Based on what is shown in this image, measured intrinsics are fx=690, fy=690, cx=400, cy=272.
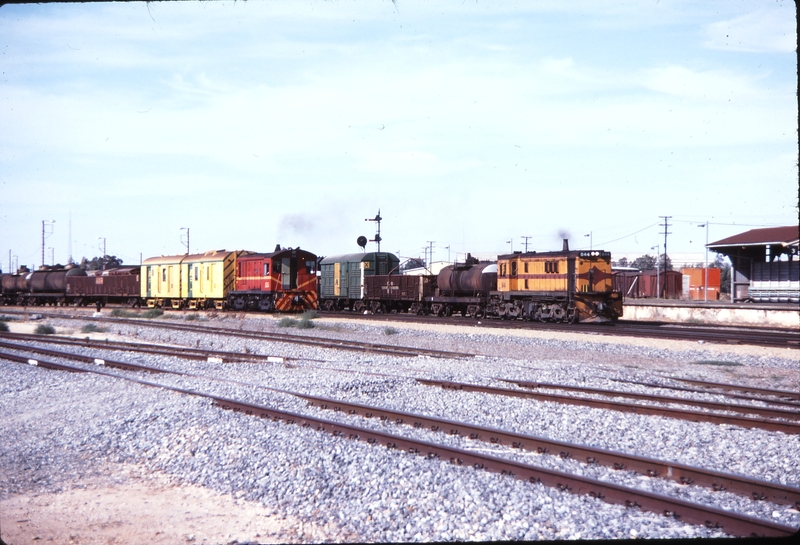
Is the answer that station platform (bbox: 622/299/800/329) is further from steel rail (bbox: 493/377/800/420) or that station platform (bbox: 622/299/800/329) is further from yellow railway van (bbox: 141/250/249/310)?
yellow railway van (bbox: 141/250/249/310)

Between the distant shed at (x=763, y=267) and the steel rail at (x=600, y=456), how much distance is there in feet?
115

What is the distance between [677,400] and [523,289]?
63.3ft

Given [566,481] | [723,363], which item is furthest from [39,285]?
[566,481]

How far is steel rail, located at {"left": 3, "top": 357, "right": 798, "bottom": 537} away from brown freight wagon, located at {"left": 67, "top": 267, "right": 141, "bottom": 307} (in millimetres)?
38441

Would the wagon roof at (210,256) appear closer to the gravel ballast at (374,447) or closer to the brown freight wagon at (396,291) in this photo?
the brown freight wagon at (396,291)

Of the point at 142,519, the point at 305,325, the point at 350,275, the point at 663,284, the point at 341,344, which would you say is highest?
the point at 350,275

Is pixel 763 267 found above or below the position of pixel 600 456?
above

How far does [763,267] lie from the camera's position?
4112cm

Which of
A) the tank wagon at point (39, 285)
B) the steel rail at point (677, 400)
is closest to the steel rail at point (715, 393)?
the steel rail at point (677, 400)

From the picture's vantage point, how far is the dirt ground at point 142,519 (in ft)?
18.3

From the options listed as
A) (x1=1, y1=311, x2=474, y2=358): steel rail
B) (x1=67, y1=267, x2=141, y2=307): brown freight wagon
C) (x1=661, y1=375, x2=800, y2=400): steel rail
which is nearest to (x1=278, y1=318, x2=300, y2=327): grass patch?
(x1=1, y1=311, x2=474, y2=358): steel rail

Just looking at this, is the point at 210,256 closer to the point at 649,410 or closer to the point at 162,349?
the point at 162,349

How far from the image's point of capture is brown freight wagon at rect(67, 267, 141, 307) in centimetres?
4491

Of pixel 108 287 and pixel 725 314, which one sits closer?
pixel 725 314
